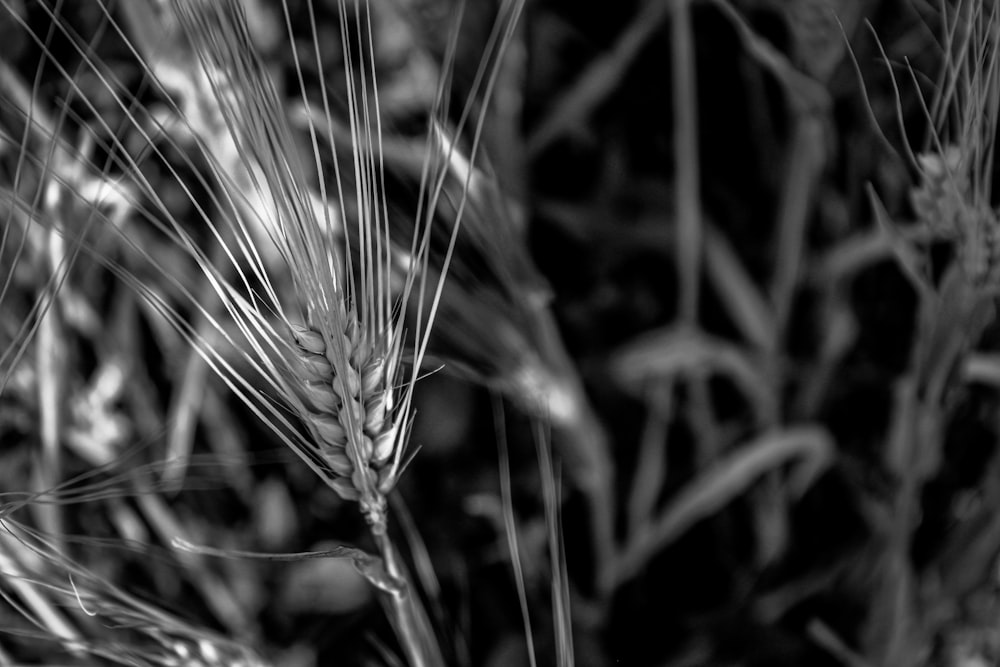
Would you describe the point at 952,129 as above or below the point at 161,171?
below

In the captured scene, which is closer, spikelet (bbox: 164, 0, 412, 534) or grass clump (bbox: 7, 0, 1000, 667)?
spikelet (bbox: 164, 0, 412, 534)

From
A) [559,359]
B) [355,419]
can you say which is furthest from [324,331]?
[559,359]

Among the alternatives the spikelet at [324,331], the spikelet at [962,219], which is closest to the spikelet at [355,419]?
the spikelet at [324,331]

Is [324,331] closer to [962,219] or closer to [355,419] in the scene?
[355,419]

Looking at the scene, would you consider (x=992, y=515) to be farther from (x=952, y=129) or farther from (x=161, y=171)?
(x=161, y=171)

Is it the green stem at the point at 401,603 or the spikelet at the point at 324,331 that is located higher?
the spikelet at the point at 324,331

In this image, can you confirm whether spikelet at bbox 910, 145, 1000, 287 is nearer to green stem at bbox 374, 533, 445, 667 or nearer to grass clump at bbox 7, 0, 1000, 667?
grass clump at bbox 7, 0, 1000, 667

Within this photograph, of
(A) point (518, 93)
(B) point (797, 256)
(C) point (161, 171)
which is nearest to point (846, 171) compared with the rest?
(B) point (797, 256)

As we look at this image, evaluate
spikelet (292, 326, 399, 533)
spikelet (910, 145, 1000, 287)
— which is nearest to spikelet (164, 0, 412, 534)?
spikelet (292, 326, 399, 533)

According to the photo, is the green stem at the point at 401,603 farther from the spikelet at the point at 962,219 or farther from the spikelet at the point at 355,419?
the spikelet at the point at 962,219

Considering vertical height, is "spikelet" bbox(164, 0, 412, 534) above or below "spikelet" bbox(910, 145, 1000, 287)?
above

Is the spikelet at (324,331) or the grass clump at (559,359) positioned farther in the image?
the grass clump at (559,359)
